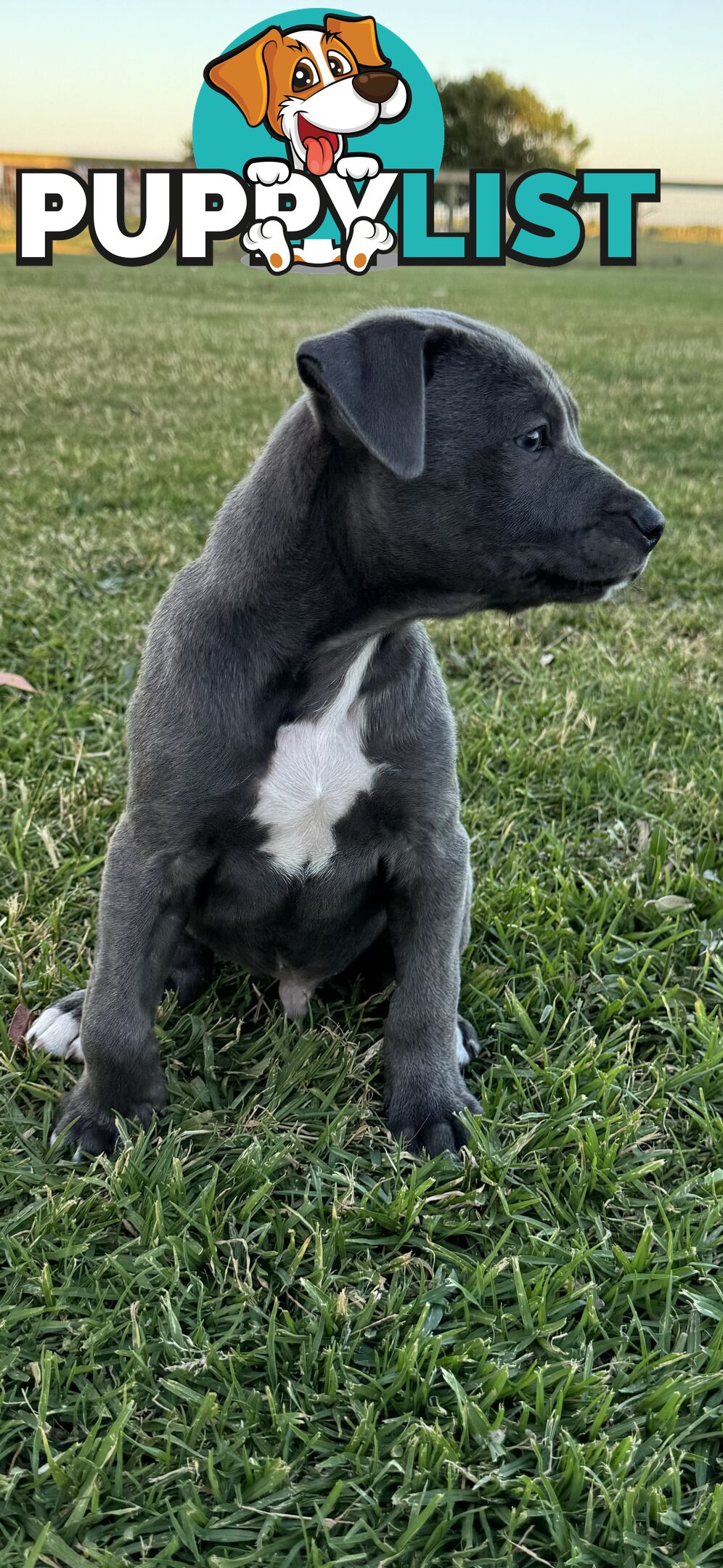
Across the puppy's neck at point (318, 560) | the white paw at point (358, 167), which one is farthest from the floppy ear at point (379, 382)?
the white paw at point (358, 167)

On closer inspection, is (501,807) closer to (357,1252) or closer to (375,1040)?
(375,1040)

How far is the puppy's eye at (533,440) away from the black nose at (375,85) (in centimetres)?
1821

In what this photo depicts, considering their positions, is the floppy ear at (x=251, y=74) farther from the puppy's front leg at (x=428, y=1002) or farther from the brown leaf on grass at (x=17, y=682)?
the puppy's front leg at (x=428, y=1002)

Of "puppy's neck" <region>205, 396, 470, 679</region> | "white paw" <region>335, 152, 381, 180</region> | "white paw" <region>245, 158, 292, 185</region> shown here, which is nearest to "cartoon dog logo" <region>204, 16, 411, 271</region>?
"white paw" <region>335, 152, 381, 180</region>

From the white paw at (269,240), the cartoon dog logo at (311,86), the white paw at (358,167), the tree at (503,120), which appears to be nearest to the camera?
the white paw at (358,167)

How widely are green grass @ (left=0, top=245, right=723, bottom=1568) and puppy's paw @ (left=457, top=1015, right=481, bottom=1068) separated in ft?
0.15

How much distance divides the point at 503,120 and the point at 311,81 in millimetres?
71037

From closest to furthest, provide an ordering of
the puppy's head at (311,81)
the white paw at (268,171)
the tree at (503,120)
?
1. the white paw at (268,171)
2. the puppy's head at (311,81)
3. the tree at (503,120)

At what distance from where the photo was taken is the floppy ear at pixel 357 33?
18.2 meters

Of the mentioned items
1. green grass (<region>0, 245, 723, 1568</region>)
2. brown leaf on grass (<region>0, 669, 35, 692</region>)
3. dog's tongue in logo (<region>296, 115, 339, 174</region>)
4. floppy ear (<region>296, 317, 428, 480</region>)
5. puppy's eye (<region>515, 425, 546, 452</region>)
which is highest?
dog's tongue in logo (<region>296, 115, 339, 174</region>)

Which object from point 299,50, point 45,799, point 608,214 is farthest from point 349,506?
point 299,50

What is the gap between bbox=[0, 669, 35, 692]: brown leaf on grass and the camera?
467 cm

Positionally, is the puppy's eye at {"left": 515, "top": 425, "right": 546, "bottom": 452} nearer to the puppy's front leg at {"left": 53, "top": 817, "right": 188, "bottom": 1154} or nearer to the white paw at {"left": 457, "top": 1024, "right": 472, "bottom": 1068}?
the puppy's front leg at {"left": 53, "top": 817, "right": 188, "bottom": 1154}

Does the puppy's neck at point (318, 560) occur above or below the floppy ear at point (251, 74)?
below
